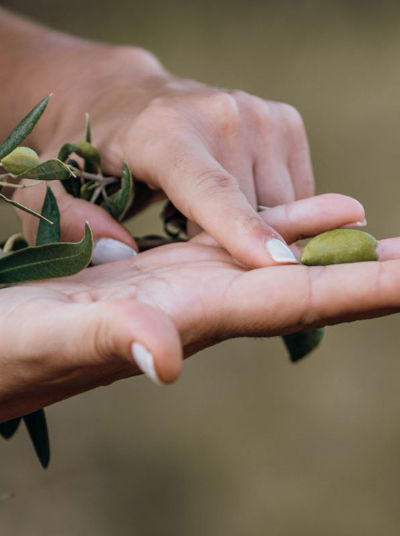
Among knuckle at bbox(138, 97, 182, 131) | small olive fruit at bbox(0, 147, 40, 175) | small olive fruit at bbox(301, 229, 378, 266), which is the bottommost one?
small olive fruit at bbox(301, 229, 378, 266)

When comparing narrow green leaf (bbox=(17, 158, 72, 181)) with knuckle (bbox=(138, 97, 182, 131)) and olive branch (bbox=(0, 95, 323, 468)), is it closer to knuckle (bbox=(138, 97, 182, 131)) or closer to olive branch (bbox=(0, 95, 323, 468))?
olive branch (bbox=(0, 95, 323, 468))

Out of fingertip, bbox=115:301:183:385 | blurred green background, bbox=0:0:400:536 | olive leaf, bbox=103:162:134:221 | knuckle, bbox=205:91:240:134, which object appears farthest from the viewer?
blurred green background, bbox=0:0:400:536

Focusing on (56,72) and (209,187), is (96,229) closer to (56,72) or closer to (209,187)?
(209,187)

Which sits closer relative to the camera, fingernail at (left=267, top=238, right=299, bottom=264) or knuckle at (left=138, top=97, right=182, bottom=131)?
fingernail at (left=267, top=238, right=299, bottom=264)

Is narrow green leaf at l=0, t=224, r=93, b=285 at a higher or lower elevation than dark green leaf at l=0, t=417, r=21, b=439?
higher

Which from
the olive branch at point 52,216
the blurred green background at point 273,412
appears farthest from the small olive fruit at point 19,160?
the blurred green background at point 273,412

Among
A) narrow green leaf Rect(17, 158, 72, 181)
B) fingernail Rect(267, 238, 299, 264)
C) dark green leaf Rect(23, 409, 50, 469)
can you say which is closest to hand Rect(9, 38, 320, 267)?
fingernail Rect(267, 238, 299, 264)

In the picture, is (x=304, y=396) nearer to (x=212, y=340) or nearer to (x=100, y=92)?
(x=100, y=92)

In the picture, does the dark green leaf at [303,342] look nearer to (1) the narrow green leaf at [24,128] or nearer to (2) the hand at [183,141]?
(2) the hand at [183,141]
